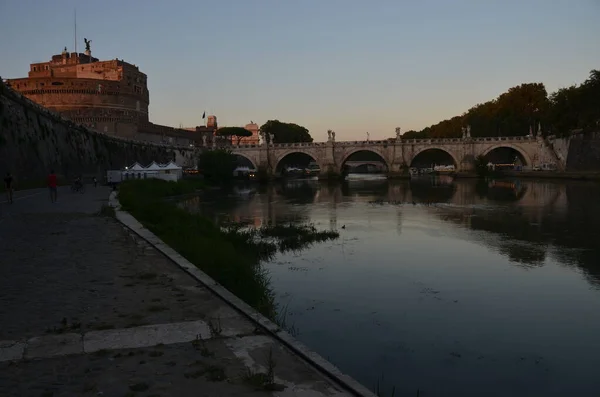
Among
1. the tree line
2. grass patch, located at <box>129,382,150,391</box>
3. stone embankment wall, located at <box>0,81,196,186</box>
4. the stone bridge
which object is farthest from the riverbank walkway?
the tree line

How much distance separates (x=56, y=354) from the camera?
16.1 ft

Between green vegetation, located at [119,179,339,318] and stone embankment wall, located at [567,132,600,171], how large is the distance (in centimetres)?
4446

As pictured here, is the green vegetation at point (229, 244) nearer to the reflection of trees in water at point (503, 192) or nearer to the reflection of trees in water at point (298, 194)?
the reflection of trees in water at point (298, 194)

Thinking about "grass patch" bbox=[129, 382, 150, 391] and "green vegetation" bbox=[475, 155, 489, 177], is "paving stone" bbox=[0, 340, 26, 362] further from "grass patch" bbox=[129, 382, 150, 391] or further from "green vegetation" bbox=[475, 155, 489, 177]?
"green vegetation" bbox=[475, 155, 489, 177]

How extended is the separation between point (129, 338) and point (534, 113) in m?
81.9

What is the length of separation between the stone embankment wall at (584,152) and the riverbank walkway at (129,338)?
55.5 metres

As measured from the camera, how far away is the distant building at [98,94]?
227ft

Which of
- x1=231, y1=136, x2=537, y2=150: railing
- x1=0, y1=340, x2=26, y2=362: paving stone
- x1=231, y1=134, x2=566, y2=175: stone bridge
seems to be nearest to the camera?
x1=0, y1=340, x2=26, y2=362: paving stone

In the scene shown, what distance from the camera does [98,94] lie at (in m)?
73.7

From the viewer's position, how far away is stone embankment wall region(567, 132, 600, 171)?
5391 cm

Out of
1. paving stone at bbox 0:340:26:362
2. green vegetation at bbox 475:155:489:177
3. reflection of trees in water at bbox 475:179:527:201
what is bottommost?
reflection of trees in water at bbox 475:179:527:201

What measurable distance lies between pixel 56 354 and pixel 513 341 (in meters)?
6.49

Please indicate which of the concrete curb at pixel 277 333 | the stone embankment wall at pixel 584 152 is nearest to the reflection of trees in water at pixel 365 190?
the stone embankment wall at pixel 584 152

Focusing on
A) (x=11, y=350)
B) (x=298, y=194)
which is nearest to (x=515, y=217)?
(x=11, y=350)
